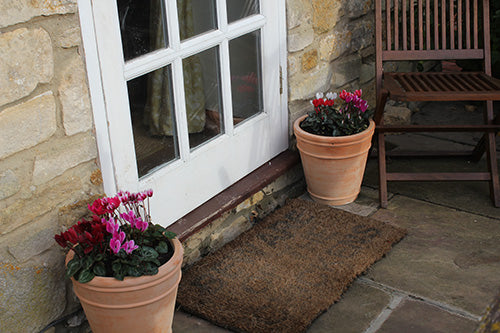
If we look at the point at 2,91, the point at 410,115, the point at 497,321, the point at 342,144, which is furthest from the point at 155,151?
the point at 410,115

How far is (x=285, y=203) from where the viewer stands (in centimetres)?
355

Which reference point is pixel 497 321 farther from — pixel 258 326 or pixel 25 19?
pixel 25 19

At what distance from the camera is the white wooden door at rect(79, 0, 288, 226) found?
241cm

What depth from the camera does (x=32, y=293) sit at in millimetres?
2254

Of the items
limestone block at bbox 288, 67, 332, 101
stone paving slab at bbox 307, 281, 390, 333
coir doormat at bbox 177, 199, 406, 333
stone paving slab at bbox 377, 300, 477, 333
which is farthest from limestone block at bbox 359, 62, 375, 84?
stone paving slab at bbox 377, 300, 477, 333

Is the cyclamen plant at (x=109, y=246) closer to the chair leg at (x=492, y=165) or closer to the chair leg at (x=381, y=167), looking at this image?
the chair leg at (x=381, y=167)

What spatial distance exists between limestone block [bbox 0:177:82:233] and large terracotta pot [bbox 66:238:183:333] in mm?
190

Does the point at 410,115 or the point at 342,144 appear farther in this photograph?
the point at 410,115

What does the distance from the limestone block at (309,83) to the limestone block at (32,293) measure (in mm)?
1639

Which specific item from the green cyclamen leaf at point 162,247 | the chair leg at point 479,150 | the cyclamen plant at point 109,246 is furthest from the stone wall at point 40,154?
the chair leg at point 479,150

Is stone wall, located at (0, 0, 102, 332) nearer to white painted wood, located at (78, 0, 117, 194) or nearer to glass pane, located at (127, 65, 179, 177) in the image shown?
white painted wood, located at (78, 0, 117, 194)

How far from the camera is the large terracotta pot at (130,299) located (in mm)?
2168

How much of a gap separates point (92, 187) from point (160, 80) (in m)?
0.56

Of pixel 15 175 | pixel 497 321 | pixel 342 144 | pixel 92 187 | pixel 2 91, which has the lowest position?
pixel 497 321
